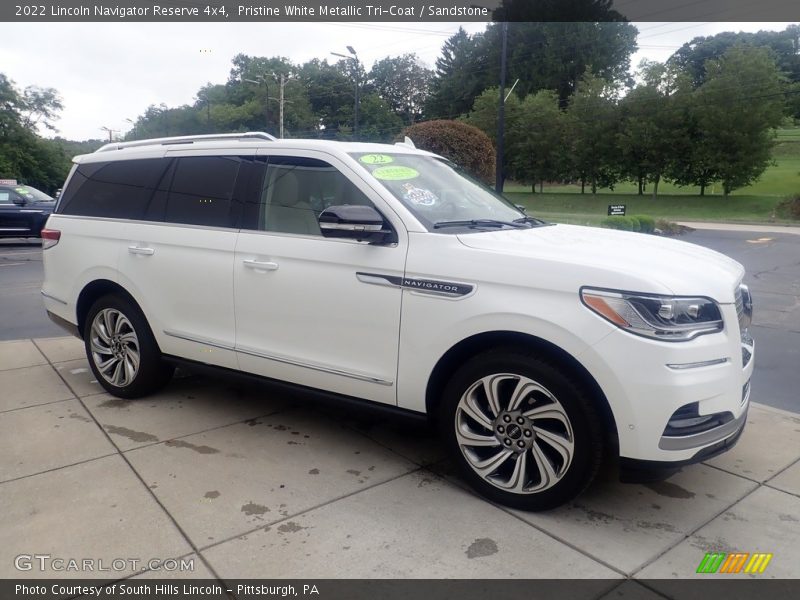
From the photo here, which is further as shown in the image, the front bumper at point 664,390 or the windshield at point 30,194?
the windshield at point 30,194

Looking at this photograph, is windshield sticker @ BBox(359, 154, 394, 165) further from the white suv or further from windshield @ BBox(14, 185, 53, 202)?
windshield @ BBox(14, 185, 53, 202)

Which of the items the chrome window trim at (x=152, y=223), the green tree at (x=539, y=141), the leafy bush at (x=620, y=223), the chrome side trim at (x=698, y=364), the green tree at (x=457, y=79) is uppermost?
the green tree at (x=457, y=79)

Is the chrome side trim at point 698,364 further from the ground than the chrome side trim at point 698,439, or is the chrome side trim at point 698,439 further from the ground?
the chrome side trim at point 698,364


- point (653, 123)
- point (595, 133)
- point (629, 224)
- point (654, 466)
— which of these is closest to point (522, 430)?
point (654, 466)

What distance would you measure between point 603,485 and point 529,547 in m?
0.83

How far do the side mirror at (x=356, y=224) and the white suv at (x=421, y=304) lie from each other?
0.01 m

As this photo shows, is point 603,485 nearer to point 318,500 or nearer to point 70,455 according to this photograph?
point 318,500

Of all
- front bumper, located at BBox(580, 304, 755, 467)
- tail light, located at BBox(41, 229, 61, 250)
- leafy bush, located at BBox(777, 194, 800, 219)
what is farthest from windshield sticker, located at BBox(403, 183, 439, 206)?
leafy bush, located at BBox(777, 194, 800, 219)

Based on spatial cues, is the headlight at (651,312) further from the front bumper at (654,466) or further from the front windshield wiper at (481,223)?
the front windshield wiper at (481,223)

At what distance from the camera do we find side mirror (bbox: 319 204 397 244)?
11.1 ft

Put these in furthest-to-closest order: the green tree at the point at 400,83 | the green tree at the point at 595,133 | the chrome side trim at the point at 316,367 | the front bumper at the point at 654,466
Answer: the green tree at the point at 400,83 → the green tree at the point at 595,133 → the chrome side trim at the point at 316,367 → the front bumper at the point at 654,466

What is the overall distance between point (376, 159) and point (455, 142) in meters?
15.8

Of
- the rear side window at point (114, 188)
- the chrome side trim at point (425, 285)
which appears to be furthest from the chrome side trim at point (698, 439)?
the rear side window at point (114, 188)

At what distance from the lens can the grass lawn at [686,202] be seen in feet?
97.3
